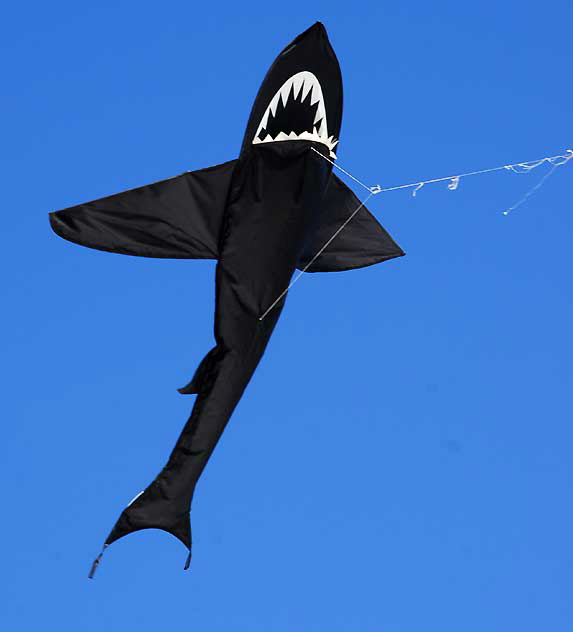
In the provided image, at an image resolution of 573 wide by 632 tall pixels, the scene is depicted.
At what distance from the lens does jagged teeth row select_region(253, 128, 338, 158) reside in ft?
30.6

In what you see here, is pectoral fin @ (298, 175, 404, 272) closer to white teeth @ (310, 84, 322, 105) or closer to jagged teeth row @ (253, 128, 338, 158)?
jagged teeth row @ (253, 128, 338, 158)

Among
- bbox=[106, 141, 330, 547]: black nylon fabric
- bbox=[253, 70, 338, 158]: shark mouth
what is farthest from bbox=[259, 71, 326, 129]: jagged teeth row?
bbox=[106, 141, 330, 547]: black nylon fabric

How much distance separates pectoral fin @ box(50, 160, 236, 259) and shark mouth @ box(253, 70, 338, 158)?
1.23 feet

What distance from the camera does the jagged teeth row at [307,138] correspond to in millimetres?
9328

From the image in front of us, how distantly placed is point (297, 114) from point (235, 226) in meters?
0.95

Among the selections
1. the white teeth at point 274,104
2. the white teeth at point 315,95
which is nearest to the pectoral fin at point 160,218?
the white teeth at point 274,104

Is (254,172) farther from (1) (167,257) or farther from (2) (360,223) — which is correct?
(2) (360,223)

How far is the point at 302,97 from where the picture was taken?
9.55 metres

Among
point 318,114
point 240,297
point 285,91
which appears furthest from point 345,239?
point 240,297

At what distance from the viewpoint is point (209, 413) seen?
29.3ft

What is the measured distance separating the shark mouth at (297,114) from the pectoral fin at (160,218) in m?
0.38

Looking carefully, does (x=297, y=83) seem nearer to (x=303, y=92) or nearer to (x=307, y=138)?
(x=303, y=92)

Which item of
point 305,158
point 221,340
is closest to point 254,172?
point 305,158

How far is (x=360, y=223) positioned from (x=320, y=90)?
139cm
